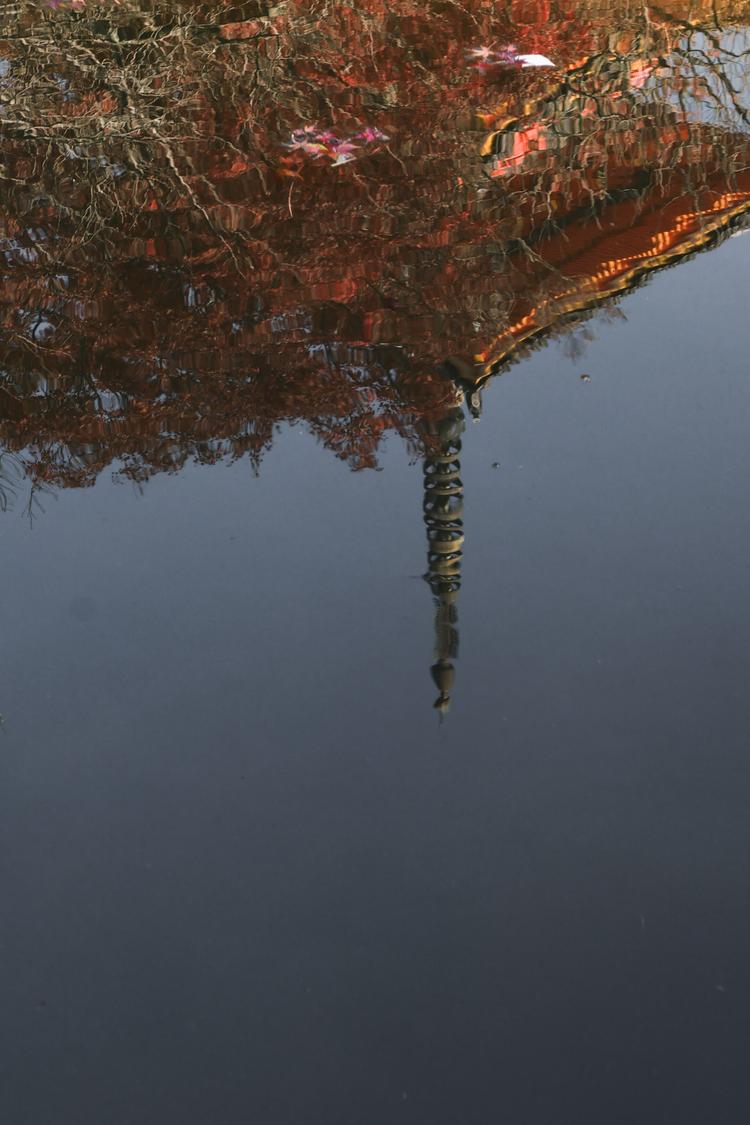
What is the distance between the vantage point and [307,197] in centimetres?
711

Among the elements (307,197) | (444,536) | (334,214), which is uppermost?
(307,197)

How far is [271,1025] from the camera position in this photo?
3.19m

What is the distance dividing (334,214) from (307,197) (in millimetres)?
302

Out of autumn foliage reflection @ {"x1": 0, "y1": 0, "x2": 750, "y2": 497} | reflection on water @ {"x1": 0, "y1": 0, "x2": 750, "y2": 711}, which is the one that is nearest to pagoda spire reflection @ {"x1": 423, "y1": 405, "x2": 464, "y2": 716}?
reflection on water @ {"x1": 0, "y1": 0, "x2": 750, "y2": 711}

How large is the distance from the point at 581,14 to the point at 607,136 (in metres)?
2.65

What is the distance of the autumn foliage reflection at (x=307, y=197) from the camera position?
221 inches

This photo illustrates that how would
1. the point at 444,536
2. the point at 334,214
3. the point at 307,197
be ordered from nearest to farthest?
the point at 444,536
the point at 334,214
the point at 307,197

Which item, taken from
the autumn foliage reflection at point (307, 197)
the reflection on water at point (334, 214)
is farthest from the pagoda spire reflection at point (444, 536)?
the autumn foliage reflection at point (307, 197)

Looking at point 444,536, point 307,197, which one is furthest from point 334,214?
point 444,536

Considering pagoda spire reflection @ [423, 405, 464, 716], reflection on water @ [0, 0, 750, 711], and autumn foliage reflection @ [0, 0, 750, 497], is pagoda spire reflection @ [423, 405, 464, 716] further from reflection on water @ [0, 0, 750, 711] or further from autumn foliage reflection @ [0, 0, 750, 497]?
autumn foliage reflection @ [0, 0, 750, 497]

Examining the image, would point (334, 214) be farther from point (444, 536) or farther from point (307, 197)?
point (444, 536)

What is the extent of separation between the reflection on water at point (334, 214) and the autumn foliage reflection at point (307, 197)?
0.02 metres

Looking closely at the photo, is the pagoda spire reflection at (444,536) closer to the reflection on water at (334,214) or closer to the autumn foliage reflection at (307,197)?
the reflection on water at (334,214)

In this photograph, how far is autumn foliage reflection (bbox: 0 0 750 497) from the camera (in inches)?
221
